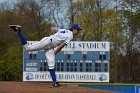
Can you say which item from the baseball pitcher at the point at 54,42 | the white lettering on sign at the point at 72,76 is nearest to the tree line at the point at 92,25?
the white lettering on sign at the point at 72,76

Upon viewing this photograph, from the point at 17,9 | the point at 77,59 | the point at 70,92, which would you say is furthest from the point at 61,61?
the point at 17,9

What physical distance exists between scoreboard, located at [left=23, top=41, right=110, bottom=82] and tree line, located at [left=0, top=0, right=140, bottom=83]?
10418 millimetres

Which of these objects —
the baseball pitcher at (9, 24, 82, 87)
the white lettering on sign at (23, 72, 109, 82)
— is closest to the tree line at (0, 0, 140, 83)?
the white lettering on sign at (23, 72, 109, 82)

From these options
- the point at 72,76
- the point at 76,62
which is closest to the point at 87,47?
the point at 76,62

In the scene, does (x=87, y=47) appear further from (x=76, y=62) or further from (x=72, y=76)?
(x=72, y=76)

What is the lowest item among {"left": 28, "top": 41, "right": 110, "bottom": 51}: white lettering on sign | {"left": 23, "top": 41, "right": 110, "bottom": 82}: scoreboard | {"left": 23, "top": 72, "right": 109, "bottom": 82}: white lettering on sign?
{"left": 23, "top": 72, "right": 109, "bottom": 82}: white lettering on sign

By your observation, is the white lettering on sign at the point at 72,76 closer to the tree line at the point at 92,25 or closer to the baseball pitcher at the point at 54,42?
the tree line at the point at 92,25

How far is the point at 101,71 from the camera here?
28250 mm

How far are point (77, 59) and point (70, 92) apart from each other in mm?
18927

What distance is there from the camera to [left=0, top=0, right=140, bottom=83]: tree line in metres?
41.4

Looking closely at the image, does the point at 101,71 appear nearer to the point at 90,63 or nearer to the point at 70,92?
the point at 90,63

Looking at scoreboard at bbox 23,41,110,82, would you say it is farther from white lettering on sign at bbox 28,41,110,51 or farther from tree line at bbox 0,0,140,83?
tree line at bbox 0,0,140,83

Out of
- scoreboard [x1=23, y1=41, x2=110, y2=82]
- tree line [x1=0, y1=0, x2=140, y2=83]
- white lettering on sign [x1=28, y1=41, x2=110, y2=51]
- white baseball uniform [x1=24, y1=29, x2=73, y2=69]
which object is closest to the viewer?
white baseball uniform [x1=24, y1=29, x2=73, y2=69]

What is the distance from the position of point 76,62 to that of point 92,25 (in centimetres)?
1962
